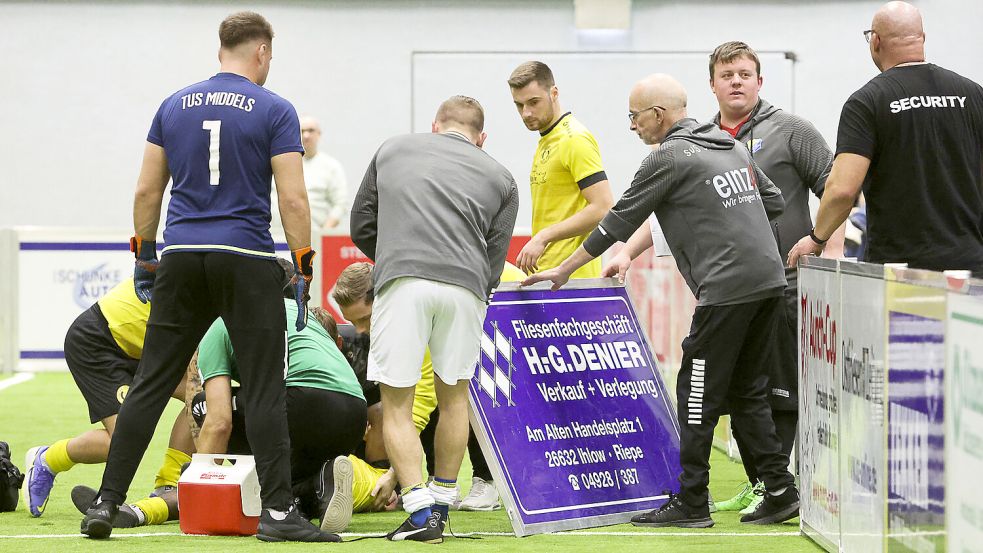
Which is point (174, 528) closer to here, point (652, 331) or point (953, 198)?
point (953, 198)

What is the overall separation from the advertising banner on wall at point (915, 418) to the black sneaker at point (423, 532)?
159 cm

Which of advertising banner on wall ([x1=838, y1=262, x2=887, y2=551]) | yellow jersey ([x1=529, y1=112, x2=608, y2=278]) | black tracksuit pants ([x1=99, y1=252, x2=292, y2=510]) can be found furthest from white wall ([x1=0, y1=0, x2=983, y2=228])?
advertising banner on wall ([x1=838, y1=262, x2=887, y2=551])

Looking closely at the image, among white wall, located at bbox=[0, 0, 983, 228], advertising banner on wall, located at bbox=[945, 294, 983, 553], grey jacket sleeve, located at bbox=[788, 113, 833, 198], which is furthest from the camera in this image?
white wall, located at bbox=[0, 0, 983, 228]

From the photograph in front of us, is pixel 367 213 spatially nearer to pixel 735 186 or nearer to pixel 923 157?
pixel 735 186

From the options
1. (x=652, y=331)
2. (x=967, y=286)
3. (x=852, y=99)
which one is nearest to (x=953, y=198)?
(x=852, y=99)

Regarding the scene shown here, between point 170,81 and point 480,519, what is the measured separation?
435 inches

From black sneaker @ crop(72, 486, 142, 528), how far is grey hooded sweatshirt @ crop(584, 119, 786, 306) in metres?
1.93

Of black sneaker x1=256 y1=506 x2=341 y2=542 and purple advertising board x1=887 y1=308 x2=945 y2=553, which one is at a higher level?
purple advertising board x1=887 y1=308 x2=945 y2=553

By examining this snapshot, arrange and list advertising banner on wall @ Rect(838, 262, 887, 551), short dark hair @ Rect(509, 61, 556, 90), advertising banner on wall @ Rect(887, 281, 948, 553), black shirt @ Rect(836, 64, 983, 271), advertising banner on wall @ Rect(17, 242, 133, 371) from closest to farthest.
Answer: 1. advertising banner on wall @ Rect(887, 281, 948, 553)
2. advertising banner on wall @ Rect(838, 262, 887, 551)
3. black shirt @ Rect(836, 64, 983, 271)
4. short dark hair @ Rect(509, 61, 556, 90)
5. advertising banner on wall @ Rect(17, 242, 133, 371)

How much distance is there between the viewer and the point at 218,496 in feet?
15.9

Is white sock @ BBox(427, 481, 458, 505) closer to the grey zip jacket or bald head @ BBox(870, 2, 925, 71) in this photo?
the grey zip jacket

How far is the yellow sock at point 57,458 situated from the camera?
5453 millimetres

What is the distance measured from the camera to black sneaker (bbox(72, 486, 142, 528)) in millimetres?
4973

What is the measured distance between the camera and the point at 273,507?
4.69 meters
